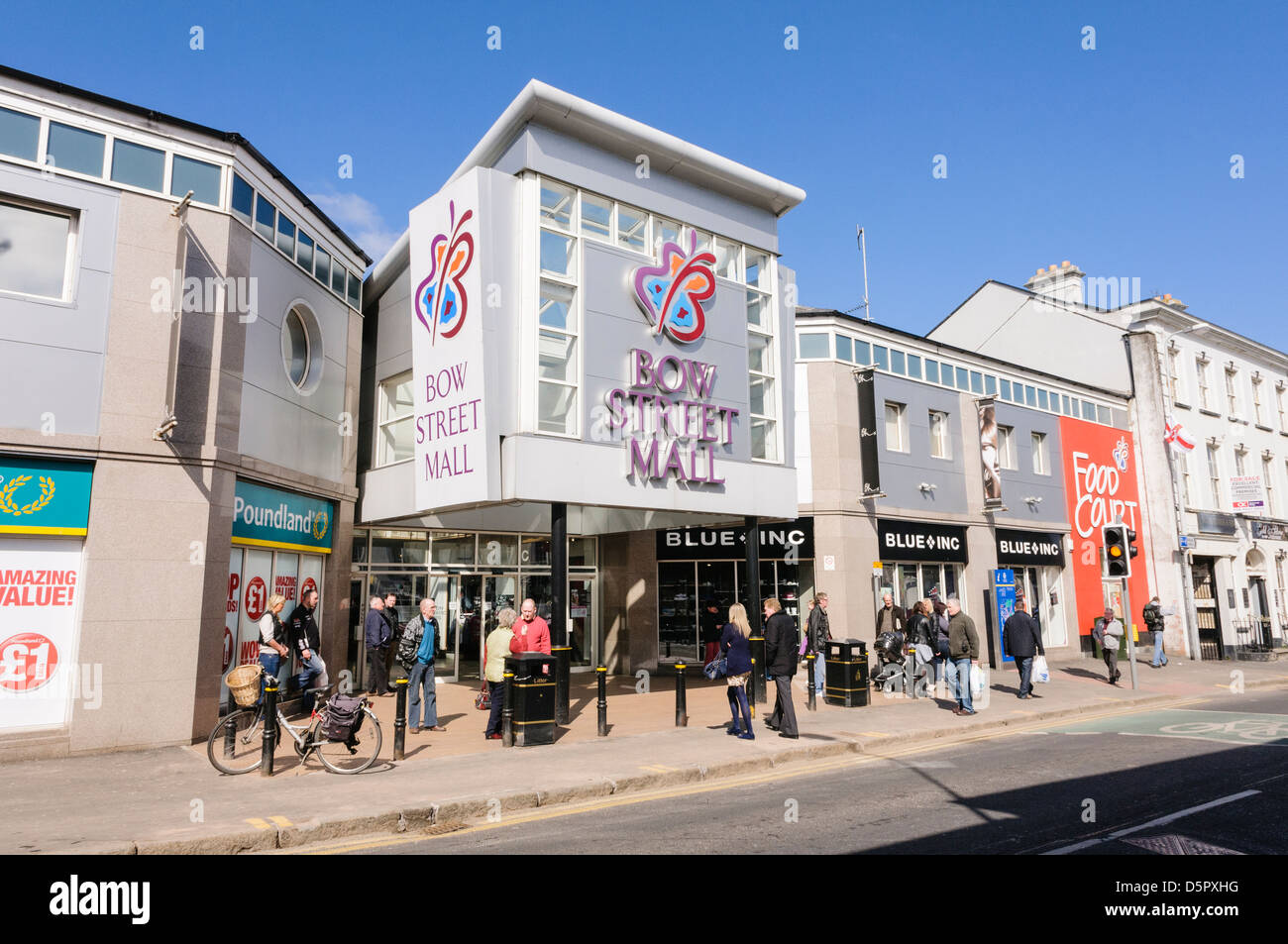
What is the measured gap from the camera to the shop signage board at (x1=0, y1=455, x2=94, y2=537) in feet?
34.0

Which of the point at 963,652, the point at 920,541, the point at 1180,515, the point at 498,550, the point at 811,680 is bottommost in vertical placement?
the point at 811,680

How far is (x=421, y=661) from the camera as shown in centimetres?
1238

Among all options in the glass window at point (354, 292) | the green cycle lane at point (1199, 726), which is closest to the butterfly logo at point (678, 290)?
the glass window at point (354, 292)

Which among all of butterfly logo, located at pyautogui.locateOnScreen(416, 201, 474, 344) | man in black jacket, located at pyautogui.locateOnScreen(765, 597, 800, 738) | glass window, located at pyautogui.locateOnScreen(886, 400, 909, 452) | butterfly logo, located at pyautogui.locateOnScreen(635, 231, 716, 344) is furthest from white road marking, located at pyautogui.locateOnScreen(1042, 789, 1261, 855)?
glass window, located at pyautogui.locateOnScreen(886, 400, 909, 452)

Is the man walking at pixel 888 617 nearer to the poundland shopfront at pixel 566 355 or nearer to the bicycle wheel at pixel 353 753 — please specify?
the poundland shopfront at pixel 566 355

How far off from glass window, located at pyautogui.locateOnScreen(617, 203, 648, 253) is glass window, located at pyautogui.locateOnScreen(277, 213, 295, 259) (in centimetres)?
588

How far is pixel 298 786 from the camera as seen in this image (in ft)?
27.9

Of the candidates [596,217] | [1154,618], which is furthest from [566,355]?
[1154,618]

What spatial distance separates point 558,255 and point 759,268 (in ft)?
17.3

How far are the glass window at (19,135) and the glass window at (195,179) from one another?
1.63 m

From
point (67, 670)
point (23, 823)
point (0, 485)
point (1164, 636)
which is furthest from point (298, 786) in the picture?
point (1164, 636)

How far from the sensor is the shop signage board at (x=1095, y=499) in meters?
27.3

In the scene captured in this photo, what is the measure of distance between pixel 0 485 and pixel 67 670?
2.49 m

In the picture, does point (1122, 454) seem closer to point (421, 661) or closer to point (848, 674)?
point (848, 674)
